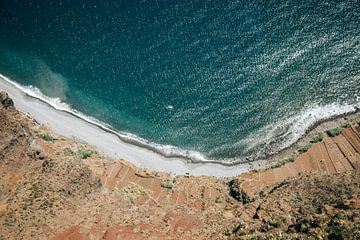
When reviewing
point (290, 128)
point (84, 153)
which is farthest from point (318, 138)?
point (84, 153)

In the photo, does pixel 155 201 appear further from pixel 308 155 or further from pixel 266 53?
pixel 266 53

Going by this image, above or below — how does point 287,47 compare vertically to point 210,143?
above

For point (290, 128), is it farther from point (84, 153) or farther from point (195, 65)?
point (84, 153)

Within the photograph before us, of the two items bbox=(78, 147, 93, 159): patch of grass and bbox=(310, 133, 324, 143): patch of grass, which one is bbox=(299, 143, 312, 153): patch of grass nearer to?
bbox=(310, 133, 324, 143): patch of grass

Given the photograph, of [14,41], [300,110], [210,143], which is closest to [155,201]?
[210,143]

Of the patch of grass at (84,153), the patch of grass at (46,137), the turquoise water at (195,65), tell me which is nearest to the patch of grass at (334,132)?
the turquoise water at (195,65)
